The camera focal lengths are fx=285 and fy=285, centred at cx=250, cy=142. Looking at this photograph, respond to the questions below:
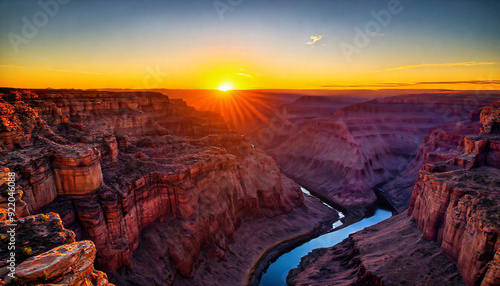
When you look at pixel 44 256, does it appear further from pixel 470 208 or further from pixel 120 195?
pixel 470 208

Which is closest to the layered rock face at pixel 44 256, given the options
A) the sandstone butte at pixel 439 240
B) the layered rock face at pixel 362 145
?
the sandstone butte at pixel 439 240

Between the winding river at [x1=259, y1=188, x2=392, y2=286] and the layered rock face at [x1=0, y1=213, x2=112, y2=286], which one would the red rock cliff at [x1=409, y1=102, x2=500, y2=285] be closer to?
the winding river at [x1=259, y1=188, x2=392, y2=286]

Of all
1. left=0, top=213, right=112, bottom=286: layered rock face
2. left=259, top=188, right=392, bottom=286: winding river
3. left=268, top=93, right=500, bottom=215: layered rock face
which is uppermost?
left=0, top=213, right=112, bottom=286: layered rock face

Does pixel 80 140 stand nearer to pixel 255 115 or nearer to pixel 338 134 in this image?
pixel 338 134

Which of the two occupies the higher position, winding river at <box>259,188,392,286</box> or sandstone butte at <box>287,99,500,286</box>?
sandstone butte at <box>287,99,500,286</box>

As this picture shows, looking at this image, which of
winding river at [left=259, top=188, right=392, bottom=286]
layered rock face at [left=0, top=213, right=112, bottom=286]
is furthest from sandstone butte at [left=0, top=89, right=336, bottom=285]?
winding river at [left=259, top=188, right=392, bottom=286]
